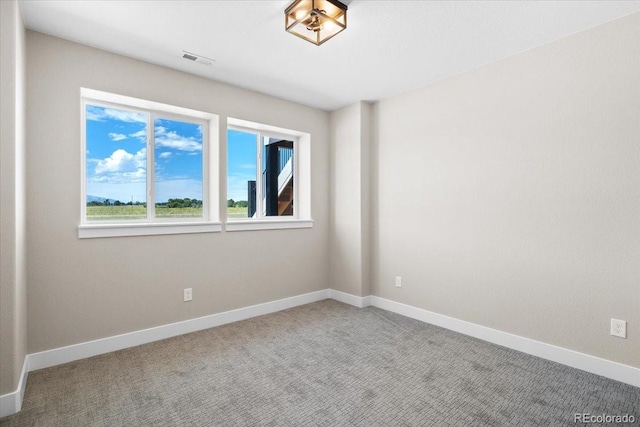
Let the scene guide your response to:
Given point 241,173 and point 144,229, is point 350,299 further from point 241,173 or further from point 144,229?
point 144,229

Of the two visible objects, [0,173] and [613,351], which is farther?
[613,351]

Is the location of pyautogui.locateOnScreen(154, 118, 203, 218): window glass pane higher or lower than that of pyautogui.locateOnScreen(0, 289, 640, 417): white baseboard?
higher

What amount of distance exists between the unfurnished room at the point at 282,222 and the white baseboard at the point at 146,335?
2 cm

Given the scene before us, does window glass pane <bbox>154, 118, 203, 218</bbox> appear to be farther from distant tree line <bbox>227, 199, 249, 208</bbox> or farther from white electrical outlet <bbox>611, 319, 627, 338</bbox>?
white electrical outlet <bbox>611, 319, 627, 338</bbox>

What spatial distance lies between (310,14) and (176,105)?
1.68 meters

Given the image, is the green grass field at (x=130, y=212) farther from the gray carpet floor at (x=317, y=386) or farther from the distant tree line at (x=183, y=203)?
the gray carpet floor at (x=317, y=386)

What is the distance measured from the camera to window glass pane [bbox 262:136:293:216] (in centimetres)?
410

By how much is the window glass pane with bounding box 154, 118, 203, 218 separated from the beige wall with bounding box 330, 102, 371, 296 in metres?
1.76

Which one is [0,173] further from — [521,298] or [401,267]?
[521,298]

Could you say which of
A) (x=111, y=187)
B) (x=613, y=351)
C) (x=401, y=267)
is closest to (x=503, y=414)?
(x=613, y=351)

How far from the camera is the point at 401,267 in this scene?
378 cm

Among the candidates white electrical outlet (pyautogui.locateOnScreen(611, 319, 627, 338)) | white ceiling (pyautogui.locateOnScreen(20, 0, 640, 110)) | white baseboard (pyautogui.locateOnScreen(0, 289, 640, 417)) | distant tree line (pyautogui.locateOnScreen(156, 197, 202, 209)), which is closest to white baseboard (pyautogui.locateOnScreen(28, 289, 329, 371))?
white baseboard (pyautogui.locateOnScreen(0, 289, 640, 417))

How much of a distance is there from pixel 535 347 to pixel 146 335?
338cm

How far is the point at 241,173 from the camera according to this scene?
3.84 metres
